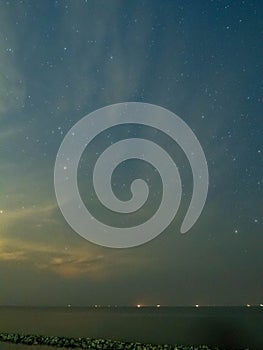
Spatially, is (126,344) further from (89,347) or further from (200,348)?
(200,348)

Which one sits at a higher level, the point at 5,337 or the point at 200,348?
the point at 5,337

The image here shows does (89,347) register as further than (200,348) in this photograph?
Yes

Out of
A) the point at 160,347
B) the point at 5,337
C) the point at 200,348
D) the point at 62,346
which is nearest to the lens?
the point at 200,348

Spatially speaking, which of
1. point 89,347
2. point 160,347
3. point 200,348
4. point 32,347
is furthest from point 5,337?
point 200,348

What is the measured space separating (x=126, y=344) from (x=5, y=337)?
11543 millimetres

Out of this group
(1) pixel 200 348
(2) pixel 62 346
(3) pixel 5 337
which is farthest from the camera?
(3) pixel 5 337

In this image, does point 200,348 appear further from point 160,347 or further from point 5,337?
point 5,337

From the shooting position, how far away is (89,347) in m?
31.1

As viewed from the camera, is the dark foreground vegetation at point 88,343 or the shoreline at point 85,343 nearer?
the dark foreground vegetation at point 88,343

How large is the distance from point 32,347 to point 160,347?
9584mm

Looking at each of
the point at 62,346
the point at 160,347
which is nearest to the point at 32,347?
the point at 62,346

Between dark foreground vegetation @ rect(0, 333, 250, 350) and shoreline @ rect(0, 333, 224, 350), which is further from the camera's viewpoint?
shoreline @ rect(0, 333, 224, 350)

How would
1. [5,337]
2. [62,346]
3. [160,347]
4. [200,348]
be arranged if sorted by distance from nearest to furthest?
[200,348] → [160,347] → [62,346] → [5,337]

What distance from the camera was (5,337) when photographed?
3606cm
